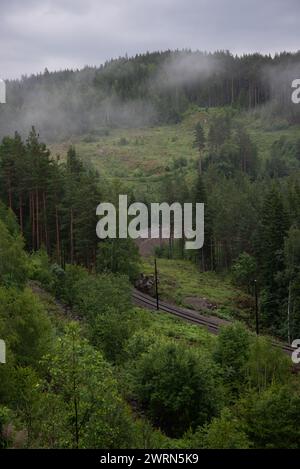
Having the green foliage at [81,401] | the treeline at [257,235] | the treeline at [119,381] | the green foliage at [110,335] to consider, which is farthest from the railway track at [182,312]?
the green foliage at [81,401]

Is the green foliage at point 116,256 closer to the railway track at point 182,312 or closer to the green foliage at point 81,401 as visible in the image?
the railway track at point 182,312

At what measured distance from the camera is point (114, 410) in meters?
20.0

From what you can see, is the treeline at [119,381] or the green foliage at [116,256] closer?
the treeline at [119,381]

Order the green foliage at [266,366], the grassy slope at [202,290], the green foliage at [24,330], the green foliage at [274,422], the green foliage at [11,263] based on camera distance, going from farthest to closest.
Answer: the grassy slope at [202,290]
the green foliage at [11,263]
the green foliage at [266,366]
the green foliage at [24,330]
the green foliage at [274,422]

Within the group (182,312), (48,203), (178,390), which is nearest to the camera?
(178,390)

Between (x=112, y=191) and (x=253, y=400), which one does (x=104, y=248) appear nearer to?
(x=112, y=191)

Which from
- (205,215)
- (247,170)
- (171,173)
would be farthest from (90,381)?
(171,173)

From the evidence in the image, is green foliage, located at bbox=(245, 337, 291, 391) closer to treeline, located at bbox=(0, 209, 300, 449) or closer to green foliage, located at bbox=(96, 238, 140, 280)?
treeline, located at bbox=(0, 209, 300, 449)

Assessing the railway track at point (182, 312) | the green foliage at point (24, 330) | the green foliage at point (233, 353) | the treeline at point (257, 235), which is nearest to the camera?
the green foliage at point (24, 330)

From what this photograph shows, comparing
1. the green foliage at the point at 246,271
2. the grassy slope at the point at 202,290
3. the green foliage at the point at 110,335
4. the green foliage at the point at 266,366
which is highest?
the green foliage at the point at 110,335

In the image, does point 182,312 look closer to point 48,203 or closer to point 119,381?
point 48,203

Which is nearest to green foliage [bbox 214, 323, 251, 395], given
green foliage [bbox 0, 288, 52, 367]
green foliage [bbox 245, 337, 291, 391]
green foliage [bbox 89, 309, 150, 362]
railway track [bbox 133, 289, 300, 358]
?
green foliage [bbox 245, 337, 291, 391]

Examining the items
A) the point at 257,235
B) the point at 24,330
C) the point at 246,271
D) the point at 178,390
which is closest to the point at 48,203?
the point at 246,271

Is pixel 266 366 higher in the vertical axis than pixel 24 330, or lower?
lower
